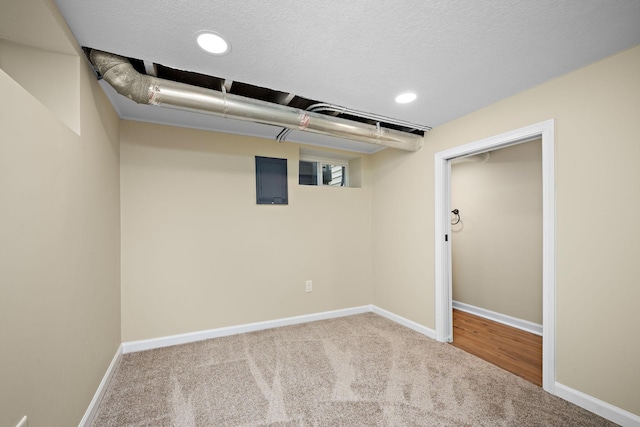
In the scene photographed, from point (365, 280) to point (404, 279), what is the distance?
0.64m

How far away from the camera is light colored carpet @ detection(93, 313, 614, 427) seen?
166 cm

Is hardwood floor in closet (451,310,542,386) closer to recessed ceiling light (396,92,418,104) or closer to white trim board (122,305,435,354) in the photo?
white trim board (122,305,435,354)

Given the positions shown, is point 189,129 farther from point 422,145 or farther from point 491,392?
point 491,392

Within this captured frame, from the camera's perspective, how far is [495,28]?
138cm

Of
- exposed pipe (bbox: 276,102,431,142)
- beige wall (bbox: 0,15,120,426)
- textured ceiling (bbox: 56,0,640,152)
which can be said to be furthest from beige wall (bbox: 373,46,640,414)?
beige wall (bbox: 0,15,120,426)

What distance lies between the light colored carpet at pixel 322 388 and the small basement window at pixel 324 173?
6.40ft

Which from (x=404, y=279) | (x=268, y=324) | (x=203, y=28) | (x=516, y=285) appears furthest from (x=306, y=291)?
(x=203, y=28)

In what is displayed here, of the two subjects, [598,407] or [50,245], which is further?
[598,407]

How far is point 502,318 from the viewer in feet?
10.8

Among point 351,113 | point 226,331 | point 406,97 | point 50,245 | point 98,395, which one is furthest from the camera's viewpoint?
point 226,331

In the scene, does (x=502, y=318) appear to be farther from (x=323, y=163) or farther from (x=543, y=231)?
(x=323, y=163)

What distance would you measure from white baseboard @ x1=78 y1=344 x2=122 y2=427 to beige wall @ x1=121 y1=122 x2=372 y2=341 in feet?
1.13

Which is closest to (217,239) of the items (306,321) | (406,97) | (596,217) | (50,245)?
(306,321)

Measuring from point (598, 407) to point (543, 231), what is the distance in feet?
3.75
